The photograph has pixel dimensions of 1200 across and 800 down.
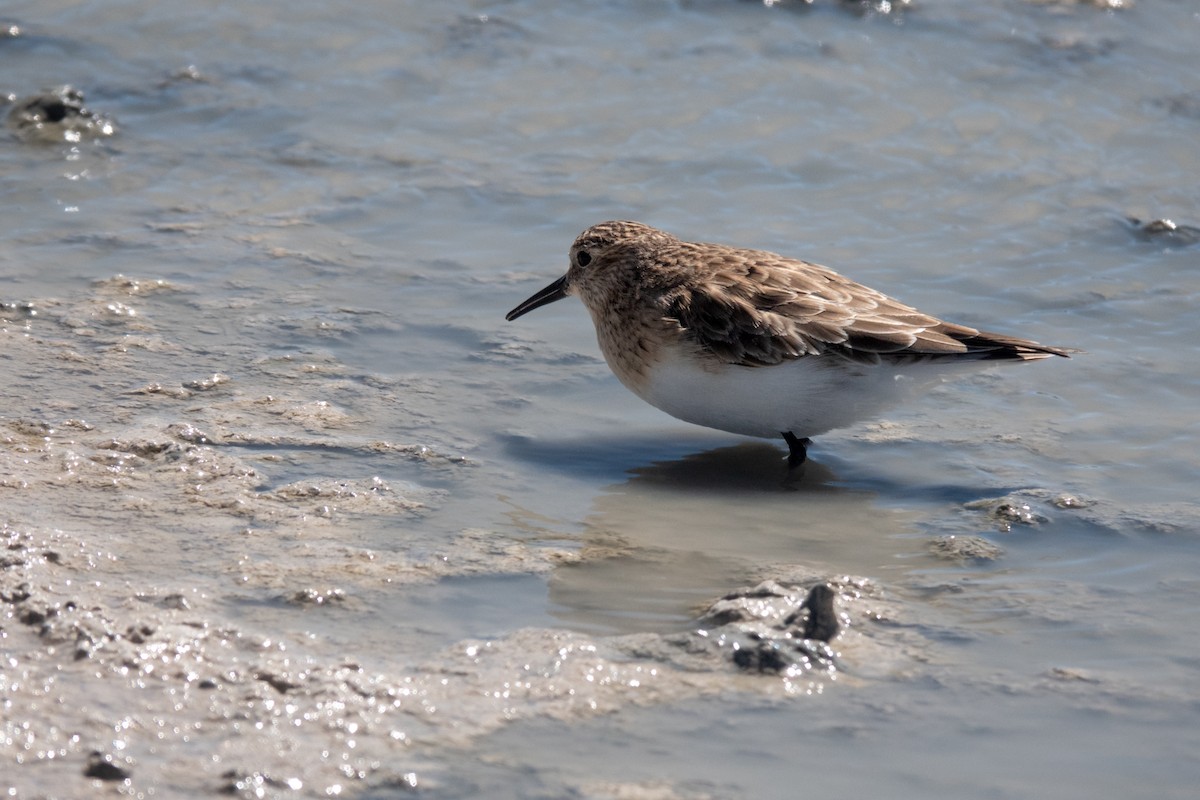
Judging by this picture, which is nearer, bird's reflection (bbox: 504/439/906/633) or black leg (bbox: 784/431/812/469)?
bird's reflection (bbox: 504/439/906/633)

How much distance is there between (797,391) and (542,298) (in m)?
1.77

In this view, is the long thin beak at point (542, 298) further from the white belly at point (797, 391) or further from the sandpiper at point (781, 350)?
the white belly at point (797, 391)

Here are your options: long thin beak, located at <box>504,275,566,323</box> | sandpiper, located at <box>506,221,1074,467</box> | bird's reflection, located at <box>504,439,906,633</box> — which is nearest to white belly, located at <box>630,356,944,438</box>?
sandpiper, located at <box>506,221,1074,467</box>

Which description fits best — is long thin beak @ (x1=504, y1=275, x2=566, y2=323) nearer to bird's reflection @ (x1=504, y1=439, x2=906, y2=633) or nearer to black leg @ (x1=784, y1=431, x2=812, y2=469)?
bird's reflection @ (x1=504, y1=439, x2=906, y2=633)

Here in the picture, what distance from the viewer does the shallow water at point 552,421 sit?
4.14 meters

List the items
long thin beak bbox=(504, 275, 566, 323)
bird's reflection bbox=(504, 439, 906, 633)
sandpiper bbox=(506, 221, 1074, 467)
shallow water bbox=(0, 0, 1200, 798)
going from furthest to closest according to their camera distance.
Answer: long thin beak bbox=(504, 275, 566, 323) → sandpiper bbox=(506, 221, 1074, 467) → bird's reflection bbox=(504, 439, 906, 633) → shallow water bbox=(0, 0, 1200, 798)

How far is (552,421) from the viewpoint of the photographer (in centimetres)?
693

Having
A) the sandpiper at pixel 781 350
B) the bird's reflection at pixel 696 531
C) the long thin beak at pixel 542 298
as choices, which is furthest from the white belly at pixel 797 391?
the long thin beak at pixel 542 298

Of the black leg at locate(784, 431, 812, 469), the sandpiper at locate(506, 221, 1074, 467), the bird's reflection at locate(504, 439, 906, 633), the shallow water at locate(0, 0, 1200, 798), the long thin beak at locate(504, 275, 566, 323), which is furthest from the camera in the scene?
the long thin beak at locate(504, 275, 566, 323)

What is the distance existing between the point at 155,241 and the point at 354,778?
580 centimetres

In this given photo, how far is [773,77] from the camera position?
37.9 ft

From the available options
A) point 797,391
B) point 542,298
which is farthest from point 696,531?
point 542,298

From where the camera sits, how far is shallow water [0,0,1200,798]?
13.6ft

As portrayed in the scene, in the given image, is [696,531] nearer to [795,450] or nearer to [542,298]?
[795,450]
